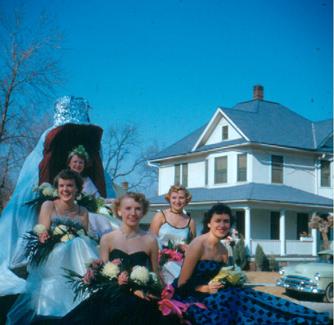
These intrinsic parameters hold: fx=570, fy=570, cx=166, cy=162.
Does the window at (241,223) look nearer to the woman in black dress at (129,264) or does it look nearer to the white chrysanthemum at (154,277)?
the woman in black dress at (129,264)

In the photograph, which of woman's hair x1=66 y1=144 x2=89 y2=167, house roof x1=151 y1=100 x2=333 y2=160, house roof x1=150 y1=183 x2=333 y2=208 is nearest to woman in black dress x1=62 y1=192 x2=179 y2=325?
woman's hair x1=66 y1=144 x2=89 y2=167

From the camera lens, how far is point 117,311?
4.45 m

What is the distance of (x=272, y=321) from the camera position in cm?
436

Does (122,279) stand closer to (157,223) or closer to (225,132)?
(157,223)

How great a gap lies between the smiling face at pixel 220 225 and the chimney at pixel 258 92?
101 ft

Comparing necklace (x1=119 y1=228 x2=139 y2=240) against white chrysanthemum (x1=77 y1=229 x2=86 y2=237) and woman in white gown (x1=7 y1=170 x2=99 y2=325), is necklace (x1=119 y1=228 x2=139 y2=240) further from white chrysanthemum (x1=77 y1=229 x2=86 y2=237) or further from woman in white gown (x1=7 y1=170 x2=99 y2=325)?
white chrysanthemum (x1=77 y1=229 x2=86 y2=237)

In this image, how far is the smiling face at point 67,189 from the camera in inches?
258

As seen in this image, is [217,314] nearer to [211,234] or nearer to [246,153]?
[211,234]

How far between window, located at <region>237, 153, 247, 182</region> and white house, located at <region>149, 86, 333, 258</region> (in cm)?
5

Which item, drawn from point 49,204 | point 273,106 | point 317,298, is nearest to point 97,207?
point 49,204

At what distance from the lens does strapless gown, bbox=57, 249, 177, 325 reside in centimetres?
442

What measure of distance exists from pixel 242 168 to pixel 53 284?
24096 millimetres

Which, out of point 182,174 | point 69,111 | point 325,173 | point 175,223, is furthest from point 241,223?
point 175,223

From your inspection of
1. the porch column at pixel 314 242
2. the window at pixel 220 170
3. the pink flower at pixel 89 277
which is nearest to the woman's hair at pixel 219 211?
the pink flower at pixel 89 277
